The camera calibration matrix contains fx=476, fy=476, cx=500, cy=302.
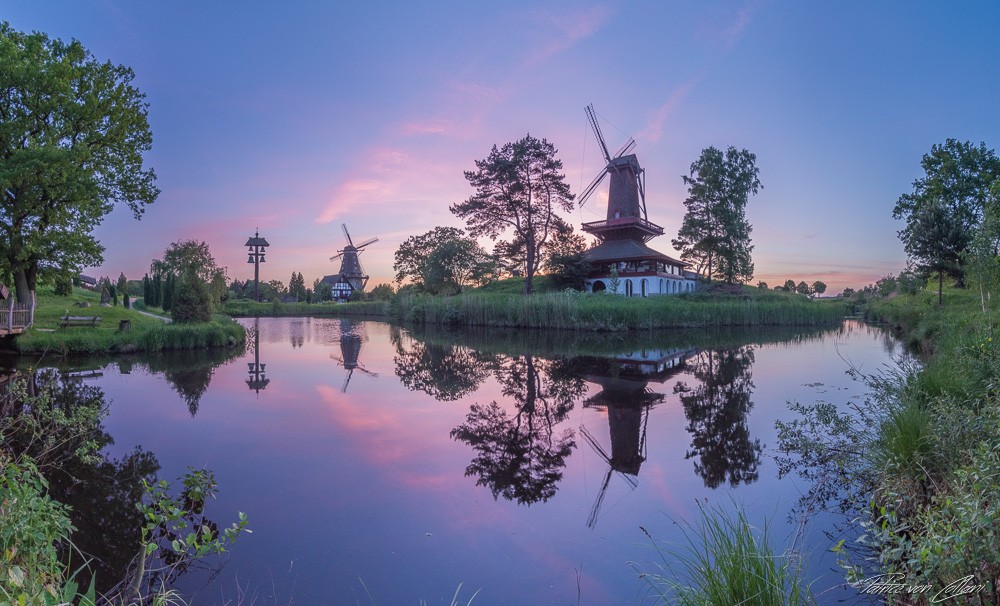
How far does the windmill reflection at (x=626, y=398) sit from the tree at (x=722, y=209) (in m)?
24.4

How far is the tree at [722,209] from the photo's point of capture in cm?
3728

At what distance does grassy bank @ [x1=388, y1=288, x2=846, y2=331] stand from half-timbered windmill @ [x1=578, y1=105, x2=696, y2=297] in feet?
9.44

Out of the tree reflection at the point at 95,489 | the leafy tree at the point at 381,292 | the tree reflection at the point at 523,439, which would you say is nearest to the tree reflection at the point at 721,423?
the tree reflection at the point at 523,439

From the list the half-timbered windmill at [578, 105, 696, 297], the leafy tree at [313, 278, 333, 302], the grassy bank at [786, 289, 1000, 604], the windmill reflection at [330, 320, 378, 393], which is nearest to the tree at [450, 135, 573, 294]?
the half-timbered windmill at [578, 105, 696, 297]

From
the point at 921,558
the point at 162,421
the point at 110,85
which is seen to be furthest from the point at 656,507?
the point at 110,85

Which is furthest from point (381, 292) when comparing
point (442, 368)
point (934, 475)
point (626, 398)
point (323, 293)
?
point (934, 475)

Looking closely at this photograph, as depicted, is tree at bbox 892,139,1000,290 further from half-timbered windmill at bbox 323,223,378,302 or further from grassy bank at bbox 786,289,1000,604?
half-timbered windmill at bbox 323,223,378,302

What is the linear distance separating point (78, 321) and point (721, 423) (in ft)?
64.5

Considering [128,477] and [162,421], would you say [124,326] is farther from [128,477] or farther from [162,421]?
[128,477]

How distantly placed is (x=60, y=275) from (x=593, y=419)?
18384mm

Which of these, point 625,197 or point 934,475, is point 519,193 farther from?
point 934,475

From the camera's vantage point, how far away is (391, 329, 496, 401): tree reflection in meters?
10.1

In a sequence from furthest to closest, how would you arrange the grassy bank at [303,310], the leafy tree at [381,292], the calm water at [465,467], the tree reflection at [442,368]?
the leafy tree at [381,292] < the grassy bank at [303,310] < the tree reflection at [442,368] < the calm water at [465,467]

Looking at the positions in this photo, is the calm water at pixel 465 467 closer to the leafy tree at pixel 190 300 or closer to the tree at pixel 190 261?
the leafy tree at pixel 190 300
